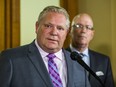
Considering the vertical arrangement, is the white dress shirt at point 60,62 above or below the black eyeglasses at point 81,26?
below

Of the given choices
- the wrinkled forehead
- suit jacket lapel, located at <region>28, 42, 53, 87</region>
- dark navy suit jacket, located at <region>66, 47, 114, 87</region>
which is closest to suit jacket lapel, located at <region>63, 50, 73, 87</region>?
suit jacket lapel, located at <region>28, 42, 53, 87</region>

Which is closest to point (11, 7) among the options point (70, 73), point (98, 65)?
point (98, 65)

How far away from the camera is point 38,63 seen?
1561 mm

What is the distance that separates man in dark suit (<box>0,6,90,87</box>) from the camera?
1481 millimetres

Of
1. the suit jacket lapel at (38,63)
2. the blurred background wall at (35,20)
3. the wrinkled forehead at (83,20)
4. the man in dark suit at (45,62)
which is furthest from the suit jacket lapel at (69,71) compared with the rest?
the blurred background wall at (35,20)

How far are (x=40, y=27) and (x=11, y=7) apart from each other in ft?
3.46

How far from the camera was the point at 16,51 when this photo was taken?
5.16 feet

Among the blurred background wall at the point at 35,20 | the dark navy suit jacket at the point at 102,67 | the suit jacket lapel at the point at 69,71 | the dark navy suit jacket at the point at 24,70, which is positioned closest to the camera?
the dark navy suit jacket at the point at 24,70

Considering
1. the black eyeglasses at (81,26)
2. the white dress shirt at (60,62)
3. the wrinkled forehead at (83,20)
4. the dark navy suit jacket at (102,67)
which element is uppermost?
the wrinkled forehead at (83,20)

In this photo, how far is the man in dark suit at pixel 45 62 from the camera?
1481mm

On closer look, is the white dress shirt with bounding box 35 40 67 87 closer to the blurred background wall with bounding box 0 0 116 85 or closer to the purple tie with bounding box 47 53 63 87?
the purple tie with bounding box 47 53 63 87

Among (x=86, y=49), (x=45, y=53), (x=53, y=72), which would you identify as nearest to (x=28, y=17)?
(x=86, y=49)

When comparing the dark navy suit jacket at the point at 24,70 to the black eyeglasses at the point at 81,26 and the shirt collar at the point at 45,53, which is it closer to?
the shirt collar at the point at 45,53

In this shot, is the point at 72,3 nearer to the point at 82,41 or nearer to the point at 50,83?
the point at 82,41
